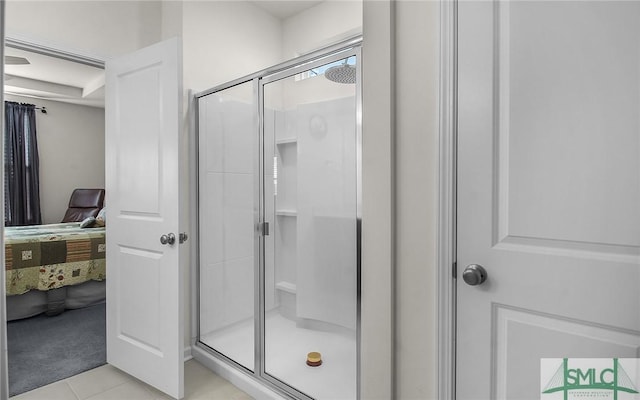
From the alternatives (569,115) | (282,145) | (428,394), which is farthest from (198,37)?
(428,394)

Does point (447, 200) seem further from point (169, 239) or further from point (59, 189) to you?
point (59, 189)

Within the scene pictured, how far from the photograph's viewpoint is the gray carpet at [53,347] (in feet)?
7.23

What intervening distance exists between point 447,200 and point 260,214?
125 cm

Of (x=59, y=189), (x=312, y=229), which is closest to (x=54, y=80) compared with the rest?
(x=59, y=189)

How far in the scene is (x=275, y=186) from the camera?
2.04 meters

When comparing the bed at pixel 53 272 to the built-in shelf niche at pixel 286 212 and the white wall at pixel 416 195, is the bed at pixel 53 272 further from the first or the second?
the white wall at pixel 416 195

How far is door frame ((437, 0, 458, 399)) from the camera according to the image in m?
1.07

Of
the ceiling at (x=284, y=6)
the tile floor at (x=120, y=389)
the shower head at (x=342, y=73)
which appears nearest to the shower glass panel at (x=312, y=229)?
the shower head at (x=342, y=73)

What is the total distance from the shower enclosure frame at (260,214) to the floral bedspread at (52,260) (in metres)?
1.72

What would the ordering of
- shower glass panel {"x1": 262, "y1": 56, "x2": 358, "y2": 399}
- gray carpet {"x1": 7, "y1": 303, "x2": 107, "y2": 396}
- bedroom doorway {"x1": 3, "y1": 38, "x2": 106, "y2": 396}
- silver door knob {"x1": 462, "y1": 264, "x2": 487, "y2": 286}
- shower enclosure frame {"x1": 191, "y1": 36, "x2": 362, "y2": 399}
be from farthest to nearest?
bedroom doorway {"x1": 3, "y1": 38, "x2": 106, "y2": 396} < gray carpet {"x1": 7, "y1": 303, "x2": 107, "y2": 396} < shower glass panel {"x1": 262, "y1": 56, "x2": 358, "y2": 399} < shower enclosure frame {"x1": 191, "y1": 36, "x2": 362, "y2": 399} < silver door knob {"x1": 462, "y1": 264, "x2": 487, "y2": 286}

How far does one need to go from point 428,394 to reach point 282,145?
1403 mm

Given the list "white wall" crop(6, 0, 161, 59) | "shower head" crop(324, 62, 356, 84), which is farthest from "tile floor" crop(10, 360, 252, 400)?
"white wall" crop(6, 0, 161, 59)

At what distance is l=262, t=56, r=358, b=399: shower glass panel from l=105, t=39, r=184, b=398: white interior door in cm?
51

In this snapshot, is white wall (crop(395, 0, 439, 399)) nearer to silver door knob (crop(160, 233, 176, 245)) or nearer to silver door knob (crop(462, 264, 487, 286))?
silver door knob (crop(462, 264, 487, 286))
